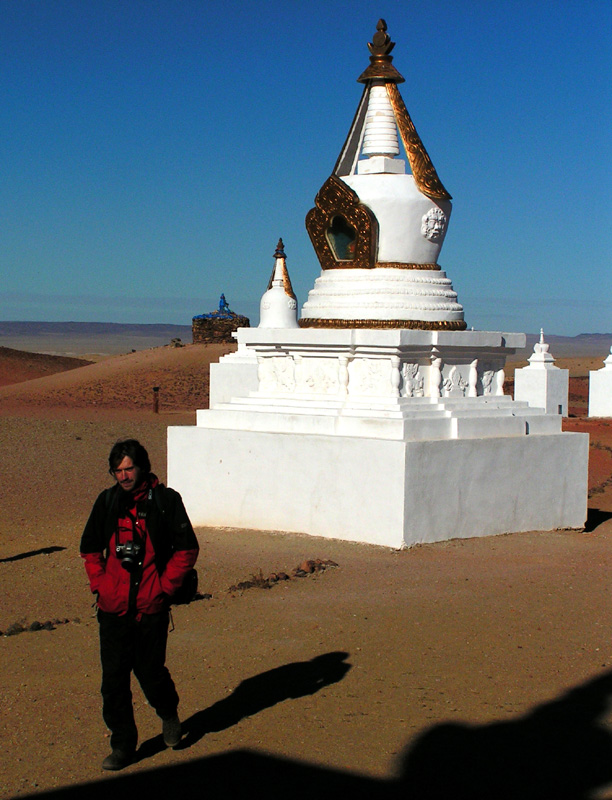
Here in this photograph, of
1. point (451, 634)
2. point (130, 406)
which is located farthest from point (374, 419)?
point (130, 406)

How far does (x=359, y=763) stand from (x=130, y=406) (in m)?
25.8

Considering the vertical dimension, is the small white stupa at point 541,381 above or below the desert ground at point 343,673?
above

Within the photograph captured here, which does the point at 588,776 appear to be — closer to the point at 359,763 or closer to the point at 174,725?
the point at 359,763

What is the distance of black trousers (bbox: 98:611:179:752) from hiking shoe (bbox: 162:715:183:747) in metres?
0.07

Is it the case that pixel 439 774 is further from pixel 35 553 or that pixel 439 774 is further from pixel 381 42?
pixel 381 42

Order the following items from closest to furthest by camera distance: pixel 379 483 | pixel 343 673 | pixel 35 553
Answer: pixel 343 673 < pixel 379 483 < pixel 35 553

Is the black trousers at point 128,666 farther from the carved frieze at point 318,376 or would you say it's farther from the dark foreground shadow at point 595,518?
the dark foreground shadow at point 595,518

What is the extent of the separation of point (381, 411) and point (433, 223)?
2.41 metres

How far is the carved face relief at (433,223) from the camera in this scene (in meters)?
12.1

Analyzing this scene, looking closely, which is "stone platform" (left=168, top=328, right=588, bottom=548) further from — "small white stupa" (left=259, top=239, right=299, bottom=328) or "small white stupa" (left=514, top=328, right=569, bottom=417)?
"small white stupa" (left=514, top=328, right=569, bottom=417)

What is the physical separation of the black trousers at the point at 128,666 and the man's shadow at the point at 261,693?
22 cm

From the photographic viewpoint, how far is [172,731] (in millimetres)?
5293

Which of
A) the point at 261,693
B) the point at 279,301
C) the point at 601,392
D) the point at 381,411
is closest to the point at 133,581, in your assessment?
the point at 261,693

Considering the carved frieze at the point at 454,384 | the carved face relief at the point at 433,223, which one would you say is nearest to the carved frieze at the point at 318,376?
the carved frieze at the point at 454,384
